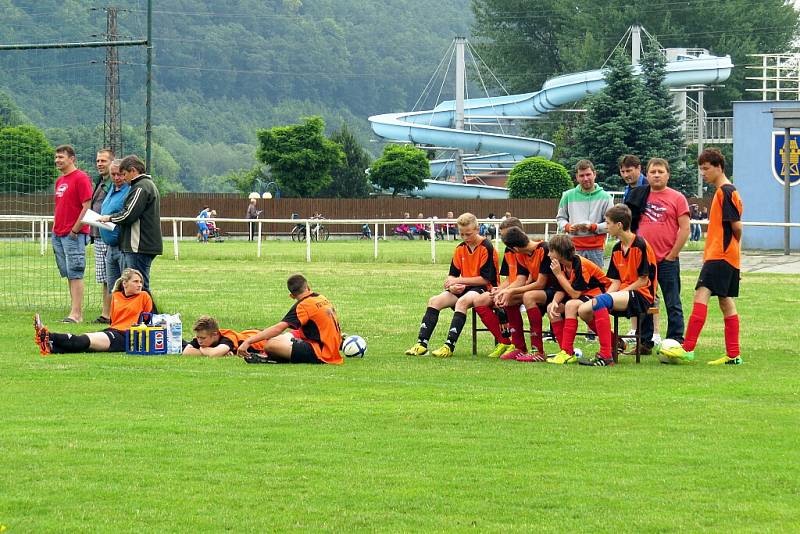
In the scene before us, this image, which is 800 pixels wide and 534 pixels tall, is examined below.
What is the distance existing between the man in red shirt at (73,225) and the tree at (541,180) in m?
56.8

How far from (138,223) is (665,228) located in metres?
5.76

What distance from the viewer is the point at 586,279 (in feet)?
42.3

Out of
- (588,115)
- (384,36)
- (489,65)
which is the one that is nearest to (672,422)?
(588,115)

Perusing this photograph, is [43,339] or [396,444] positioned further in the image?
[43,339]

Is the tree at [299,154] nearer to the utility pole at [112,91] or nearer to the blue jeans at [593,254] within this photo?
the utility pole at [112,91]

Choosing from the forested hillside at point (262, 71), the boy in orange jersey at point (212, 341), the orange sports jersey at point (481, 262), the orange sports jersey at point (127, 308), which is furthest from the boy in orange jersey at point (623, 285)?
the forested hillside at point (262, 71)

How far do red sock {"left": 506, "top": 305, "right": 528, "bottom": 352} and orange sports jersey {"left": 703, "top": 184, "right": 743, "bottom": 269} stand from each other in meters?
1.92

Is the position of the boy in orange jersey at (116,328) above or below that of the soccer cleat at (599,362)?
above

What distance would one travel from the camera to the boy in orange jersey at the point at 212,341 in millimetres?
13156

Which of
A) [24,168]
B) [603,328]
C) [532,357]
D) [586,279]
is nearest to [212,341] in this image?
[532,357]

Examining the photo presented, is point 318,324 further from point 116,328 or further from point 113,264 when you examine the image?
point 113,264

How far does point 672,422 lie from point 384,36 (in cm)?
18049

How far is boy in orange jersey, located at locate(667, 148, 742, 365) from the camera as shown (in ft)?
41.4

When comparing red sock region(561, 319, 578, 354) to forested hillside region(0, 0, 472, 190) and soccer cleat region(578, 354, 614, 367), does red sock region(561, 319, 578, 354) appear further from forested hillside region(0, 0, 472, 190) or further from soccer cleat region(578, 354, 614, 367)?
forested hillside region(0, 0, 472, 190)
